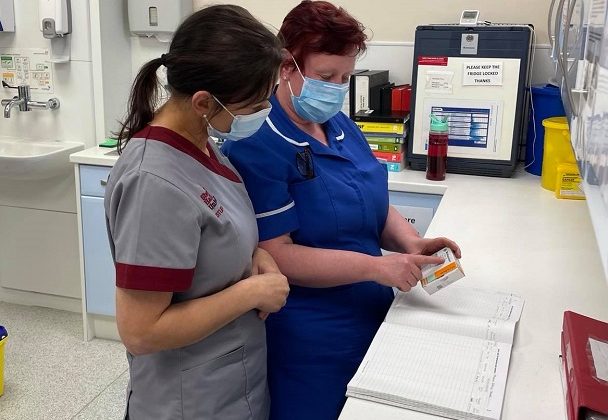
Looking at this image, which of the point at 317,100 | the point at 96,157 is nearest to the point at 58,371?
the point at 96,157

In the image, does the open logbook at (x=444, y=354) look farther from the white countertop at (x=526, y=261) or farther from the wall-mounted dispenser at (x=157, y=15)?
the wall-mounted dispenser at (x=157, y=15)

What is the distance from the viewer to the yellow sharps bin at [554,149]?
7.69ft

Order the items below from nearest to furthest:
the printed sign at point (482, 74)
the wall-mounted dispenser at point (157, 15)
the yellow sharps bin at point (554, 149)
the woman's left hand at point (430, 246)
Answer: the woman's left hand at point (430, 246) < the yellow sharps bin at point (554, 149) < the printed sign at point (482, 74) < the wall-mounted dispenser at point (157, 15)

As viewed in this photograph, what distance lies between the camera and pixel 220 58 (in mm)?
1095

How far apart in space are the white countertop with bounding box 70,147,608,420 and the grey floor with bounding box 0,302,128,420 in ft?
2.85

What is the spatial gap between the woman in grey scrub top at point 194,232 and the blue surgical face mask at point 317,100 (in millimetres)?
242

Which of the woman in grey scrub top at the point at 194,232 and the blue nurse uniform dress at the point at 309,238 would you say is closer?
the woman in grey scrub top at the point at 194,232

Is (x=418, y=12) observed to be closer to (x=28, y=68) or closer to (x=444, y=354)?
(x=28, y=68)

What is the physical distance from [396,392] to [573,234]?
3.69 feet

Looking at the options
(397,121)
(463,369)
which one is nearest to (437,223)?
(397,121)

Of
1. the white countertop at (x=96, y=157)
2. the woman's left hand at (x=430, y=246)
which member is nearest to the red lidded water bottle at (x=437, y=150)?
the woman's left hand at (x=430, y=246)

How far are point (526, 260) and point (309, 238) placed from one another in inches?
26.0

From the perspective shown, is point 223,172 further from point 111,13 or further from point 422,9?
point 111,13

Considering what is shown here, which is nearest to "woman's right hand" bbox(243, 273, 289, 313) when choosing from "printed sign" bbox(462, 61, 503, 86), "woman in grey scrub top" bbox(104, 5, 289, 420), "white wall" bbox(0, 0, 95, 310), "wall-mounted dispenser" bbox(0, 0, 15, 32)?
"woman in grey scrub top" bbox(104, 5, 289, 420)
